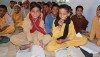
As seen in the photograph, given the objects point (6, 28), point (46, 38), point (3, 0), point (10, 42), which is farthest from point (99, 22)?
point (3, 0)

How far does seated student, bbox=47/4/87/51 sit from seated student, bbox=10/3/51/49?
144mm

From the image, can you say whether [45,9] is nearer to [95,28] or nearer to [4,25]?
[4,25]

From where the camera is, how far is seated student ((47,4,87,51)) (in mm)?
2254

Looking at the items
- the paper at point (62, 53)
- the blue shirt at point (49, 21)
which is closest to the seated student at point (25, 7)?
the blue shirt at point (49, 21)

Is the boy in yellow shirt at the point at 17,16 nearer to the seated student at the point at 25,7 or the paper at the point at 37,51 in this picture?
the seated student at the point at 25,7

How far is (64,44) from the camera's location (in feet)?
7.45

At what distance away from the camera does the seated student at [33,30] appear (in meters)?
2.33

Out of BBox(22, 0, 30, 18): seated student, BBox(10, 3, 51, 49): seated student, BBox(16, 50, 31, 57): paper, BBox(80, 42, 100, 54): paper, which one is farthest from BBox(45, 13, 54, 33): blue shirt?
BBox(22, 0, 30, 18): seated student

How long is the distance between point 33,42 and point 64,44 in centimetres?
38

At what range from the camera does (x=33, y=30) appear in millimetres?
2471

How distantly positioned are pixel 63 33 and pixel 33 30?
1.36 ft

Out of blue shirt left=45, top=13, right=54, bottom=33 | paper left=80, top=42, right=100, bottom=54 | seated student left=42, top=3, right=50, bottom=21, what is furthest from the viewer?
seated student left=42, top=3, right=50, bottom=21

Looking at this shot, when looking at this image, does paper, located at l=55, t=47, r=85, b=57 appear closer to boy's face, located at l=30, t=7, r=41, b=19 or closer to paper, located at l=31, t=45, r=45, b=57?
paper, located at l=31, t=45, r=45, b=57

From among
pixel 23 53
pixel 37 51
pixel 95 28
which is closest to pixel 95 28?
pixel 95 28
